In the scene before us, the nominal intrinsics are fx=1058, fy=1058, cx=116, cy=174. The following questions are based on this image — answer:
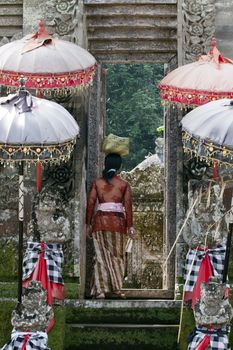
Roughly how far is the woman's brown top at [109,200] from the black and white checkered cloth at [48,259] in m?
0.81

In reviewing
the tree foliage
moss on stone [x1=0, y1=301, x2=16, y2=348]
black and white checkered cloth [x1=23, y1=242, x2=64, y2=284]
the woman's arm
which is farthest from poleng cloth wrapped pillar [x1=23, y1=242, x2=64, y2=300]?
the tree foliage

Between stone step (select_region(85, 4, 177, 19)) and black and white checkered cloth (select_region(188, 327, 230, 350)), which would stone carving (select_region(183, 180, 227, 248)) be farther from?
stone step (select_region(85, 4, 177, 19))

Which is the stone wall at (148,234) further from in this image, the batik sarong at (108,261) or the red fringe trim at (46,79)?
the red fringe trim at (46,79)

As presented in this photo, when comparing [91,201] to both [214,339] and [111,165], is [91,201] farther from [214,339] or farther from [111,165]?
[214,339]

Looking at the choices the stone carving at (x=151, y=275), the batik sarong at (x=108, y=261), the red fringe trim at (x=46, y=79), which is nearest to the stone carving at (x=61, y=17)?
the red fringe trim at (x=46, y=79)

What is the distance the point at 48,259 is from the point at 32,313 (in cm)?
132

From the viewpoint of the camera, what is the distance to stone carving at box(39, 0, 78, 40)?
10258mm

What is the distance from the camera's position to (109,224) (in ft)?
33.4

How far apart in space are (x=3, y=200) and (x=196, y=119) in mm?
2789

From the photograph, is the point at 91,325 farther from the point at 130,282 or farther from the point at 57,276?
the point at 130,282

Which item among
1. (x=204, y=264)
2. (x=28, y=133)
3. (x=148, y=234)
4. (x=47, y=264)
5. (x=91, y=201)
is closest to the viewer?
(x=28, y=133)

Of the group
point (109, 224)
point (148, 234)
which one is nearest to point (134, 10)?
point (109, 224)

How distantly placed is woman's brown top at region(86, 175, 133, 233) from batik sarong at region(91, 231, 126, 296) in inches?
3.4

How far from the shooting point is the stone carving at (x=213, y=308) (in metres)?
8.09
